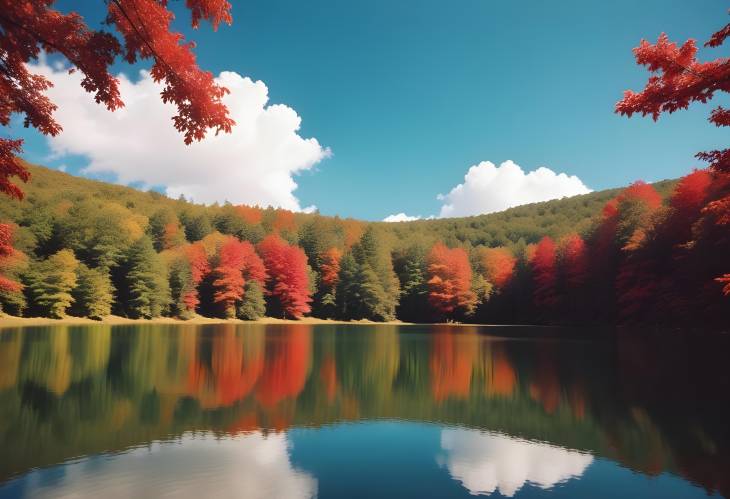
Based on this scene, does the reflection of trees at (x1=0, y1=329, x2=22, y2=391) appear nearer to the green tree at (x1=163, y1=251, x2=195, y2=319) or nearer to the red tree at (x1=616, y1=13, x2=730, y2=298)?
the red tree at (x1=616, y1=13, x2=730, y2=298)

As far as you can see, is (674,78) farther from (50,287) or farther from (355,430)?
(50,287)

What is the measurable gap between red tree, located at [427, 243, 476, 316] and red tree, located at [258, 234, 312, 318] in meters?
19.1

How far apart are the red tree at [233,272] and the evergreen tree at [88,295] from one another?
48.0ft

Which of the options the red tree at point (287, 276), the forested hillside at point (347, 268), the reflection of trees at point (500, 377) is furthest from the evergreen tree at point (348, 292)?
the reflection of trees at point (500, 377)

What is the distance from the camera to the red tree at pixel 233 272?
2527 inches

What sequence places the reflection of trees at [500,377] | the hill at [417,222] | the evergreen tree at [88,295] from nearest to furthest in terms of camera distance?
the reflection of trees at [500,377]
the evergreen tree at [88,295]
the hill at [417,222]

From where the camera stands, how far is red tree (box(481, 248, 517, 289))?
245 ft

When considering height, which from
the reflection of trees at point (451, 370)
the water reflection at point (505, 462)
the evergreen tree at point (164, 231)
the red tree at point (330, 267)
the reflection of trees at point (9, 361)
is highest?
the evergreen tree at point (164, 231)

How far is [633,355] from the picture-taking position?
985 inches

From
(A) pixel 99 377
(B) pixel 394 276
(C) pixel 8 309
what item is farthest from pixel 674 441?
(B) pixel 394 276

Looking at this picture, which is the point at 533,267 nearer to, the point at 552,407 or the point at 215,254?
the point at 215,254

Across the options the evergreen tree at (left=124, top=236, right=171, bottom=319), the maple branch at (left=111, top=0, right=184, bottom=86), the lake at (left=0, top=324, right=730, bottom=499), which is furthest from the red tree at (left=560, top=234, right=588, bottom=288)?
the maple branch at (left=111, top=0, right=184, bottom=86)

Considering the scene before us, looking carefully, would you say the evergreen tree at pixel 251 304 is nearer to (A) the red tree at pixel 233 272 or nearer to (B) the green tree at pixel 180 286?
(A) the red tree at pixel 233 272

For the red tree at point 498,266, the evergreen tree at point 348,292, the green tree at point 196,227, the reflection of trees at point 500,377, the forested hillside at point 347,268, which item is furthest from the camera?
the green tree at point 196,227
